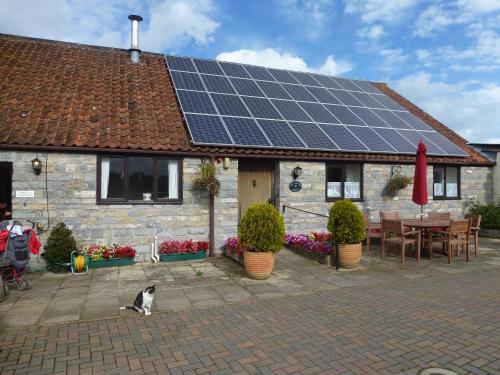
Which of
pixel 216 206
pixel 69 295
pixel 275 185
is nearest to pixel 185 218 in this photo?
pixel 216 206

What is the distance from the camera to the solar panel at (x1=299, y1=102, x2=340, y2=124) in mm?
12836

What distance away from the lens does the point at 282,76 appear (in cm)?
1557

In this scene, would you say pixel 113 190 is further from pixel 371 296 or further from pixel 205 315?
pixel 371 296

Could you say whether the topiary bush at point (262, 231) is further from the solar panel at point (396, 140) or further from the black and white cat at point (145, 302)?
the solar panel at point (396, 140)

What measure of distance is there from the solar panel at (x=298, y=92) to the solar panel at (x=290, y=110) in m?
0.75

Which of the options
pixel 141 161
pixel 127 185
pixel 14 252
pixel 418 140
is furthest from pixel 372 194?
pixel 14 252

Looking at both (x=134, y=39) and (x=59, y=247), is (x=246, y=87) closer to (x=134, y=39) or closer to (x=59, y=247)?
(x=134, y=39)

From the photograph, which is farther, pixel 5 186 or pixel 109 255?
pixel 5 186

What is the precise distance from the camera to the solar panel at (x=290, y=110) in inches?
488

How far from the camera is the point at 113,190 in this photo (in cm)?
950

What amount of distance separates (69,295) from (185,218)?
3736 mm

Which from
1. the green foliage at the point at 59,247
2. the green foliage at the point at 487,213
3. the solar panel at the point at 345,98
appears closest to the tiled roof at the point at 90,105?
the green foliage at the point at 487,213

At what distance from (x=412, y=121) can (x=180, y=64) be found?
9094 millimetres

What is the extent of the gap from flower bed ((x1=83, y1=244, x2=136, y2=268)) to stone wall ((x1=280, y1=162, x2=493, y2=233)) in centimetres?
439
